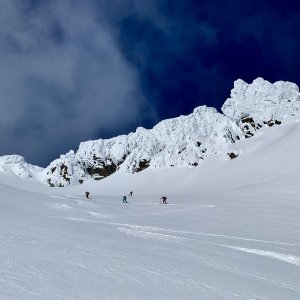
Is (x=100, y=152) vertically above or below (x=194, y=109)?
below

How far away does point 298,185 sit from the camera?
175ft

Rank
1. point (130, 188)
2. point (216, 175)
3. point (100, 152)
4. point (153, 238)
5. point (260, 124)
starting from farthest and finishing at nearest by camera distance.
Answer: point (100, 152)
point (260, 124)
point (130, 188)
point (216, 175)
point (153, 238)

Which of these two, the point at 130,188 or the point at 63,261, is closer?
the point at 63,261

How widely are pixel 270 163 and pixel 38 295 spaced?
8431cm

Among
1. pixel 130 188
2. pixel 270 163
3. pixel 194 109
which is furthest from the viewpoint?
pixel 194 109

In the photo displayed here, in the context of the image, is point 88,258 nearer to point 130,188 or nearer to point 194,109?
point 130,188

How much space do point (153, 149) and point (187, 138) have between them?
1445 cm

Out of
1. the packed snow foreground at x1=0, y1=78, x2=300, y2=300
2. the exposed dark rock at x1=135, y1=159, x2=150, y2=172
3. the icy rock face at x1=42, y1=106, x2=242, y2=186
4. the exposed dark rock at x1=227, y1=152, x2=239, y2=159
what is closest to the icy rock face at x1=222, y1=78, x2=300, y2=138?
the icy rock face at x1=42, y1=106, x2=242, y2=186

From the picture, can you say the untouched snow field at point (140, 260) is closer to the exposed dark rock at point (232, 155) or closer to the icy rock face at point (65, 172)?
the exposed dark rock at point (232, 155)

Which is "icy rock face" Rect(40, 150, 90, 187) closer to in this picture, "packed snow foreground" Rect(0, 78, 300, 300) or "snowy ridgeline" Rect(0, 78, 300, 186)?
"snowy ridgeline" Rect(0, 78, 300, 186)

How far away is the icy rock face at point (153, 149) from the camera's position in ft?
411

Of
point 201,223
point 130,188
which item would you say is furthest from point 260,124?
point 201,223

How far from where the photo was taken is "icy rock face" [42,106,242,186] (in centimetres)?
12519

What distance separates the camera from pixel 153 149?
144375mm
